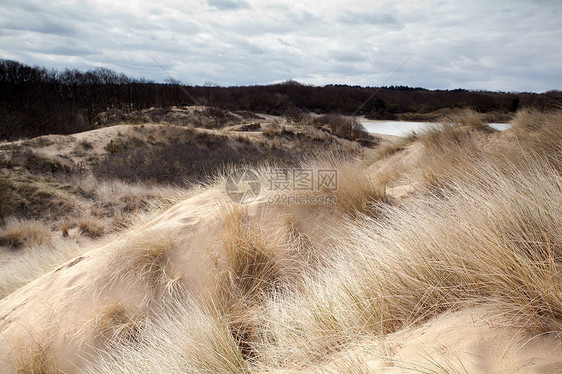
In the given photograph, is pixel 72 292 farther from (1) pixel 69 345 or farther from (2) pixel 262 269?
(2) pixel 262 269

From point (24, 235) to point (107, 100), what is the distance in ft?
91.5

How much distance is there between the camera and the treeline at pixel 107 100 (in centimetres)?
2439

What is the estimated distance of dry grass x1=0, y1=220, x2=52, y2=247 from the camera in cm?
763

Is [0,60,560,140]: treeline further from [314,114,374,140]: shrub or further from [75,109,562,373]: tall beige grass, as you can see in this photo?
[75,109,562,373]: tall beige grass

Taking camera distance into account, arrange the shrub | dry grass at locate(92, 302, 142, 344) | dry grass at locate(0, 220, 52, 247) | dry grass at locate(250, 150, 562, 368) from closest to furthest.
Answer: dry grass at locate(250, 150, 562, 368)
dry grass at locate(92, 302, 142, 344)
dry grass at locate(0, 220, 52, 247)
the shrub

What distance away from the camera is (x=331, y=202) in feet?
13.9

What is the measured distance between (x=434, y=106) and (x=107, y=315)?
38209 millimetres

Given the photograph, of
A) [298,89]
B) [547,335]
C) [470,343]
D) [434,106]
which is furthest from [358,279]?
[298,89]

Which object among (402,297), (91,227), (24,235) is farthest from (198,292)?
(24,235)

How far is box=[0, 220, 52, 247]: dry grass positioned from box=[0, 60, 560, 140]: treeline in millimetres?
16386

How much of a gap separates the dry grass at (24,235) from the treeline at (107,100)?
16.4 meters

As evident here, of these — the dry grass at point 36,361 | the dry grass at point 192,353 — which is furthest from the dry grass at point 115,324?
the dry grass at point 36,361

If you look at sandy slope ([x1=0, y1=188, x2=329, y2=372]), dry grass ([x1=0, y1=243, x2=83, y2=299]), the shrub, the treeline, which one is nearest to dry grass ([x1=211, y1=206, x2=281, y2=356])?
sandy slope ([x1=0, y1=188, x2=329, y2=372])

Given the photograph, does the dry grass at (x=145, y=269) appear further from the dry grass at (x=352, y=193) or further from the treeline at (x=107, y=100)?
the treeline at (x=107, y=100)
